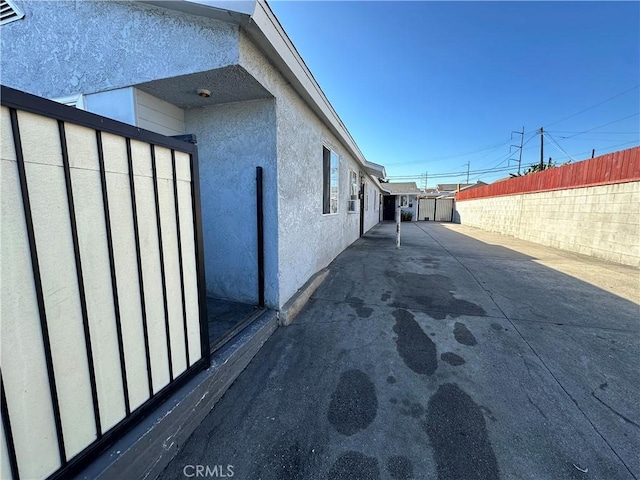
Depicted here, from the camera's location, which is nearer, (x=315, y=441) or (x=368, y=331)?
(x=315, y=441)

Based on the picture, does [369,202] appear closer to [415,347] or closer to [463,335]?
[463,335]

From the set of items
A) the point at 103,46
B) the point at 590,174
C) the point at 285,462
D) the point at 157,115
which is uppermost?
the point at 103,46

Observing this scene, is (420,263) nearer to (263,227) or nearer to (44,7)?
(263,227)

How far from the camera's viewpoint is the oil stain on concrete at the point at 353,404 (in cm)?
173

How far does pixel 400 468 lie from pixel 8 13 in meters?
5.85

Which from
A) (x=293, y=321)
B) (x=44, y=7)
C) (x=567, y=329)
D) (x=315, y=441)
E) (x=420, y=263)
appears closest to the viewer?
(x=315, y=441)

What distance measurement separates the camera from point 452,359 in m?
2.43

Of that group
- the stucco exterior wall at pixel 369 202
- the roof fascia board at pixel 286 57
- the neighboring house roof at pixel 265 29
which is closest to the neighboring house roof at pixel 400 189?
the stucco exterior wall at pixel 369 202

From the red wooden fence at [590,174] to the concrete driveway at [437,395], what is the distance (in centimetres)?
396

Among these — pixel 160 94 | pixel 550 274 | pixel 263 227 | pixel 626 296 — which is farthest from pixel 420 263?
pixel 160 94

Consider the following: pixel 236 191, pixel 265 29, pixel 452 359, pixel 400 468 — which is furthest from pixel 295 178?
pixel 400 468

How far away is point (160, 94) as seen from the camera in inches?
108

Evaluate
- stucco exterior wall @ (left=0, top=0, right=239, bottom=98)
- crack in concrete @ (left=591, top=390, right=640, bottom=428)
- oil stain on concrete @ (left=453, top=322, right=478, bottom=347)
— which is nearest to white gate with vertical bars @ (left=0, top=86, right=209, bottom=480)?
stucco exterior wall @ (left=0, top=0, right=239, bottom=98)

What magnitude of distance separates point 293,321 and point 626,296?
522 cm
